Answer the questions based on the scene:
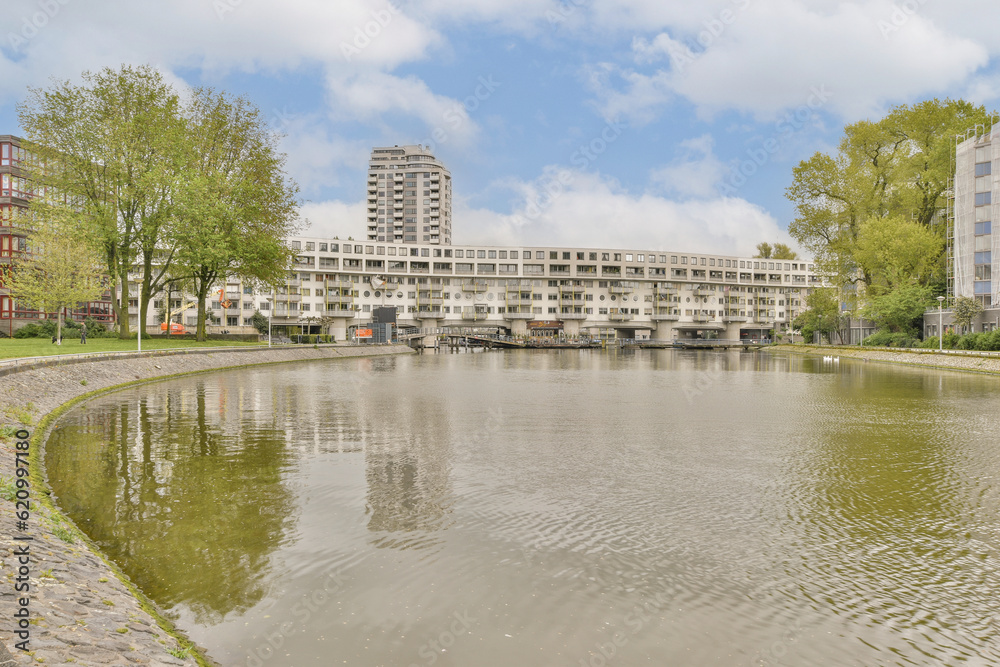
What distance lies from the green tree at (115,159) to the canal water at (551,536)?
36.7 metres

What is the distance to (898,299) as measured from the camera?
2803 inches

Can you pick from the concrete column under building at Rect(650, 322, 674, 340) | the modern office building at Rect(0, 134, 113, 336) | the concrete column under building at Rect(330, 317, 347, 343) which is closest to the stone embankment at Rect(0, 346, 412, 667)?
the modern office building at Rect(0, 134, 113, 336)

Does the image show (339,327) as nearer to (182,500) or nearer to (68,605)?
(182,500)

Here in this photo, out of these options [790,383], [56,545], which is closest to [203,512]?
[56,545]

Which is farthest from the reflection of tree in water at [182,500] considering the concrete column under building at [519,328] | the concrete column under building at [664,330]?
the concrete column under building at [664,330]

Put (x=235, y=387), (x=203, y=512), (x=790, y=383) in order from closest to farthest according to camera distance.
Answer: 1. (x=203, y=512)
2. (x=235, y=387)
3. (x=790, y=383)

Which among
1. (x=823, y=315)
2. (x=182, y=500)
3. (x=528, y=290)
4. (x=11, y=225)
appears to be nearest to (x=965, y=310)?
(x=823, y=315)

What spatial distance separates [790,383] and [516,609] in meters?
38.4

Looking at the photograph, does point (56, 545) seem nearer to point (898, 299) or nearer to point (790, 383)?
point (790, 383)

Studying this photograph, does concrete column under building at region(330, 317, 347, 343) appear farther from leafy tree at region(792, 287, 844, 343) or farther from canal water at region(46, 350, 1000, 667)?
canal water at region(46, 350, 1000, 667)

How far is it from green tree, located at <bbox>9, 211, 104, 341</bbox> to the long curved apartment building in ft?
262

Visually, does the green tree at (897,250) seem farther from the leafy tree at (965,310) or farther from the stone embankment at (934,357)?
the stone embankment at (934,357)

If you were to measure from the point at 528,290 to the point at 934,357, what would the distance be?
321 feet

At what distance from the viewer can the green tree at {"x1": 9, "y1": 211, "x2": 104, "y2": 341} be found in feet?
164
